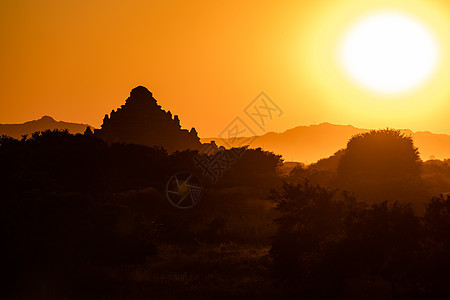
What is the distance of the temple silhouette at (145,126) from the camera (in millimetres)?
81688

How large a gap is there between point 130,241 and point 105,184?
19.5 meters

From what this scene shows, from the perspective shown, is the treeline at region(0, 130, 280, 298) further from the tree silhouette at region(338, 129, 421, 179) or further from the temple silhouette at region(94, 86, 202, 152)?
the temple silhouette at region(94, 86, 202, 152)

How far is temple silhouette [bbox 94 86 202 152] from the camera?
81688 mm

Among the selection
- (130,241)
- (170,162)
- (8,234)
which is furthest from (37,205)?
(170,162)

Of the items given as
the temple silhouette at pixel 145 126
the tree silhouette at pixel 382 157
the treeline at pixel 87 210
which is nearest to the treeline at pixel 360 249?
the treeline at pixel 87 210

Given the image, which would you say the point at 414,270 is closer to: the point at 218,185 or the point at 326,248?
the point at 326,248

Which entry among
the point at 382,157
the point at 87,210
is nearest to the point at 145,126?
the point at 382,157

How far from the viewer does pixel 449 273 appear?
16688 millimetres

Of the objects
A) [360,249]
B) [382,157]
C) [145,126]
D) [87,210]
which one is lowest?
[360,249]

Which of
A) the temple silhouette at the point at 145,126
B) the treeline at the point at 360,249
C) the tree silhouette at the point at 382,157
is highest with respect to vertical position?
the temple silhouette at the point at 145,126

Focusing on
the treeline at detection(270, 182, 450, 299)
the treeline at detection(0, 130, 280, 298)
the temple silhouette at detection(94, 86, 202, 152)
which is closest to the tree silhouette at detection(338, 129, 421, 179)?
the treeline at detection(0, 130, 280, 298)

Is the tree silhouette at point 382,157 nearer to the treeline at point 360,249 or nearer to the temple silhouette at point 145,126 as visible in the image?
the temple silhouette at point 145,126

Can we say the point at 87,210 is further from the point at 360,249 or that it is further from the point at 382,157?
the point at 382,157

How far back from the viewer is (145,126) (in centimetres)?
8225
